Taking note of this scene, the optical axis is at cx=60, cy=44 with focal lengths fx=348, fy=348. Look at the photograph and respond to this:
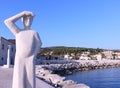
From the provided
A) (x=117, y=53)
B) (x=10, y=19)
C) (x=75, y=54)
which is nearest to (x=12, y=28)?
(x=10, y=19)

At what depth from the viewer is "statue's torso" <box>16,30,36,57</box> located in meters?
10.4

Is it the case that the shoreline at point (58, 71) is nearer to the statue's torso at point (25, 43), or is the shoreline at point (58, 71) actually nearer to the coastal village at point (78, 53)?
the statue's torso at point (25, 43)

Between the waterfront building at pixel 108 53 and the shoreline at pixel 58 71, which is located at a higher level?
the waterfront building at pixel 108 53

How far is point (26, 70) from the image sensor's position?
34.3ft

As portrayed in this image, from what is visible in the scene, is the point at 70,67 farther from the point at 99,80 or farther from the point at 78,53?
the point at 78,53

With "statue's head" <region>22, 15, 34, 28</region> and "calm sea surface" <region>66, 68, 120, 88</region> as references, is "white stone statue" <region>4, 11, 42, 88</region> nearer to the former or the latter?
"statue's head" <region>22, 15, 34, 28</region>

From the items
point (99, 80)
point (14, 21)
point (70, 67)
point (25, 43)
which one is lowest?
point (99, 80)

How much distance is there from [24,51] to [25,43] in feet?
0.80

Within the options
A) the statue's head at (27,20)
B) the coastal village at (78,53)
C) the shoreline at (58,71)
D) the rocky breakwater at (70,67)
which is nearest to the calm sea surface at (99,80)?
the shoreline at (58,71)

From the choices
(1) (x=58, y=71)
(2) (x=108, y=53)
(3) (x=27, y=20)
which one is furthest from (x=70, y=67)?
(2) (x=108, y=53)

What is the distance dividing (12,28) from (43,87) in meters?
7.32

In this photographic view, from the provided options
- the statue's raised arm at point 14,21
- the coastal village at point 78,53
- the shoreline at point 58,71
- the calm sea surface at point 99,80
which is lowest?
the calm sea surface at point 99,80

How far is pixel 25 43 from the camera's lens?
10.5m

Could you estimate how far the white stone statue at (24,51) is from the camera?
10312mm
